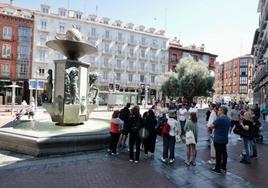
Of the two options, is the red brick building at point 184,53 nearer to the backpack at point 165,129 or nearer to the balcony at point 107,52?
the balcony at point 107,52

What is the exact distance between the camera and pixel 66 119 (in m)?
9.98

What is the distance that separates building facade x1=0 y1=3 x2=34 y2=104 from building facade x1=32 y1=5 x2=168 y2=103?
1.39 m

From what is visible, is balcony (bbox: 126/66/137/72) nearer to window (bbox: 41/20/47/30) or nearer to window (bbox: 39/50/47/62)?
window (bbox: 39/50/47/62)

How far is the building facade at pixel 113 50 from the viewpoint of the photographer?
46375mm

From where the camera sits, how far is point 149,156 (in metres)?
7.98

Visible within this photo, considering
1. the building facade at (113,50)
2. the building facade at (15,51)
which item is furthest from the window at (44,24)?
the building facade at (15,51)

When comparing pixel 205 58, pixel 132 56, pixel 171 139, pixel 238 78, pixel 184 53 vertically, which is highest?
pixel 184 53

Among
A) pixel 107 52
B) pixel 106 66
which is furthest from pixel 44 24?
pixel 106 66

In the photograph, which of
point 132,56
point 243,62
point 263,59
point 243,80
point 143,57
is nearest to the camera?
point 263,59

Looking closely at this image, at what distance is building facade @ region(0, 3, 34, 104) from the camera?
138 feet

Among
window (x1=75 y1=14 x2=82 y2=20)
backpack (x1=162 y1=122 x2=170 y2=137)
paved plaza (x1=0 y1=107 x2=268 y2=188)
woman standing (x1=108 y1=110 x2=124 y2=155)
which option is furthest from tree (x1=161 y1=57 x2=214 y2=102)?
backpack (x1=162 y1=122 x2=170 y2=137)

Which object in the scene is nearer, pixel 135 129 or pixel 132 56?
pixel 135 129

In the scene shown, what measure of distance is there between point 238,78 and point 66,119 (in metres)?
92.2

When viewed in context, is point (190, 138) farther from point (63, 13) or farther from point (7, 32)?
point (63, 13)
